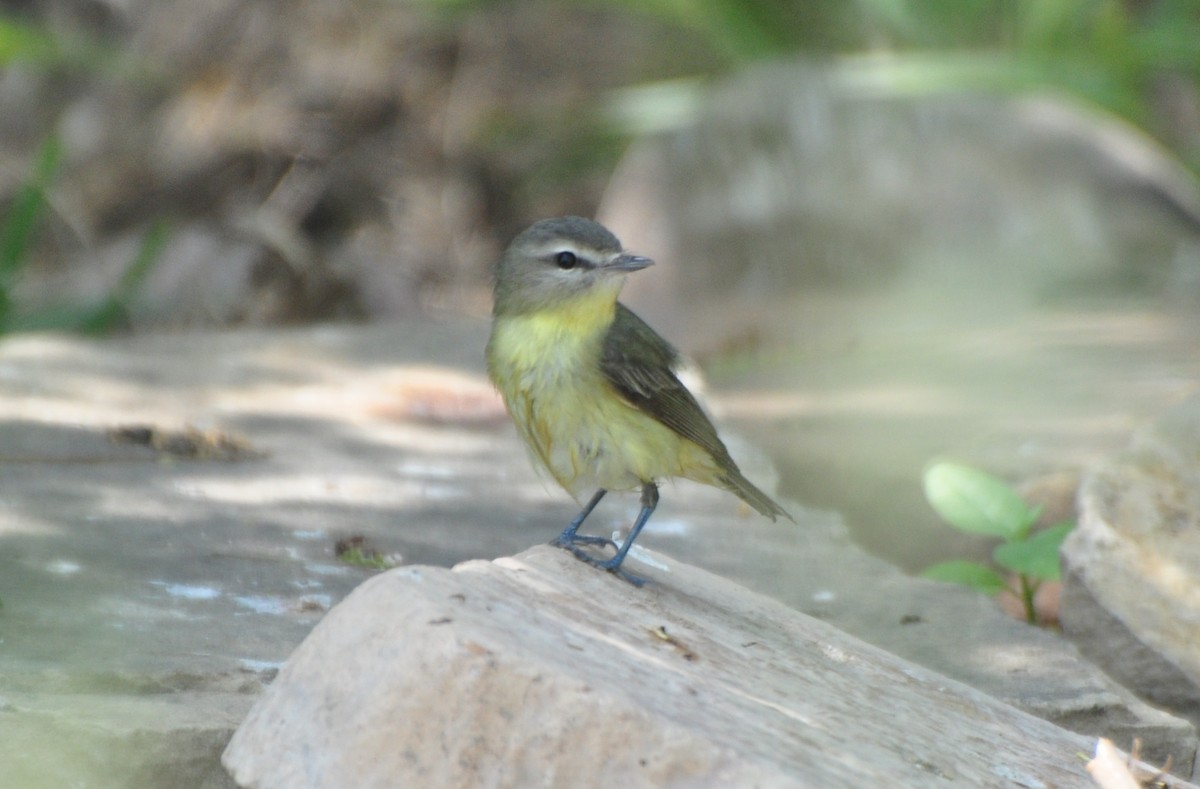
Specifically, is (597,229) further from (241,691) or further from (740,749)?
(740,749)

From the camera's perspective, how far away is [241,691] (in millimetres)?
2828

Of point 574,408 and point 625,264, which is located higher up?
point 625,264

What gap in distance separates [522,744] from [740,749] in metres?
0.32

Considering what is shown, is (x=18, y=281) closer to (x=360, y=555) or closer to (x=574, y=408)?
(x=360, y=555)

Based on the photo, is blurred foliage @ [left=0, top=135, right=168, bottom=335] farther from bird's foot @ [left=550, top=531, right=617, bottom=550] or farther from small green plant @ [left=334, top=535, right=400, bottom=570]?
bird's foot @ [left=550, top=531, right=617, bottom=550]

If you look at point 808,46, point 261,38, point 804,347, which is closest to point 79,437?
point 804,347

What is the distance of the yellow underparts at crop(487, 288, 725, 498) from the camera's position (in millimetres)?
3361

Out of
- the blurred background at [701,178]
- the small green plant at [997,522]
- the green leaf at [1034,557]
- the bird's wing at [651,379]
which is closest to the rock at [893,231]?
the blurred background at [701,178]

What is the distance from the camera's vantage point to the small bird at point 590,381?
3.37 metres

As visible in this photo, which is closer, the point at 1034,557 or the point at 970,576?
the point at 1034,557

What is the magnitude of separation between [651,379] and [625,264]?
12.9 inches

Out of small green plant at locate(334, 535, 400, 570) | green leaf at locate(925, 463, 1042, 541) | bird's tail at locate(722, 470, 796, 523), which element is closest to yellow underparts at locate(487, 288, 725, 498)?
bird's tail at locate(722, 470, 796, 523)

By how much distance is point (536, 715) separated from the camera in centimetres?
213

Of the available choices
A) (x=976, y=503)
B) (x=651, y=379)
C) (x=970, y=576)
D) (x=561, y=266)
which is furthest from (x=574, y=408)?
(x=970, y=576)
